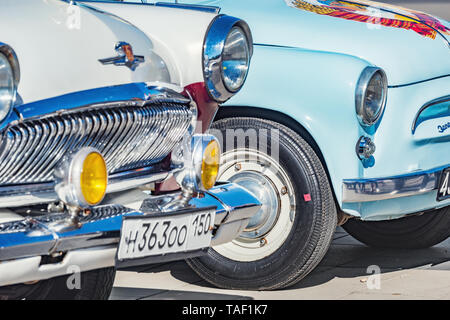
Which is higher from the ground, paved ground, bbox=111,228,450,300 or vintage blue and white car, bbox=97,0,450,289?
vintage blue and white car, bbox=97,0,450,289

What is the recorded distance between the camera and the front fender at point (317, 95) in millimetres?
3799

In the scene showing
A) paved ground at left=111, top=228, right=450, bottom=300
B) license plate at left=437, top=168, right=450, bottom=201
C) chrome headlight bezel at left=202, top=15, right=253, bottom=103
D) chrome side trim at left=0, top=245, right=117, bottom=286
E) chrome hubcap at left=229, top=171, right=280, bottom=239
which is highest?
chrome headlight bezel at left=202, top=15, right=253, bottom=103

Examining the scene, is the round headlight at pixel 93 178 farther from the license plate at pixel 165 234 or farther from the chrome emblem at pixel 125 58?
the chrome emblem at pixel 125 58

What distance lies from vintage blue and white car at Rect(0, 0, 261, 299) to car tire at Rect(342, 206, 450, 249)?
177 cm

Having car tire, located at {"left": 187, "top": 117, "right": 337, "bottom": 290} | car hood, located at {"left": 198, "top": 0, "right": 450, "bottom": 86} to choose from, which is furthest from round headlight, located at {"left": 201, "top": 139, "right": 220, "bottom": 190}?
car hood, located at {"left": 198, "top": 0, "right": 450, "bottom": 86}

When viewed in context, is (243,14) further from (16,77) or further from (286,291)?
(16,77)

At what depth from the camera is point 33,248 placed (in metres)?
2.43

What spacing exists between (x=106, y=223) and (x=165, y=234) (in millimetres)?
255

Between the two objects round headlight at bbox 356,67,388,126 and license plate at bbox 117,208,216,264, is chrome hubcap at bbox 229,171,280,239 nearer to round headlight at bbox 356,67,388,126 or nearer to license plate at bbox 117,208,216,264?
round headlight at bbox 356,67,388,126

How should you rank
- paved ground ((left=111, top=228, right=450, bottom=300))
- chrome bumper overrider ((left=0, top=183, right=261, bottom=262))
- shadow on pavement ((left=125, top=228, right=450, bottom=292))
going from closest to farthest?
chrome bumper overrider ((left=0, top=183, right=261, bottom=262)) → paved ground ((left=111, top=228, right=450, bottom=300)) → shadow on pavement ((left=125, top=228, right=450, bottom=292))

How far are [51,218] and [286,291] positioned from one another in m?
1.70

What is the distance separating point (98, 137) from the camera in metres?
2.77

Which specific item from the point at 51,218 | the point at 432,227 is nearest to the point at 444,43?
the point at 432,227

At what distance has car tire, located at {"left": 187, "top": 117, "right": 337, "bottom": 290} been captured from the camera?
3.85 metres
